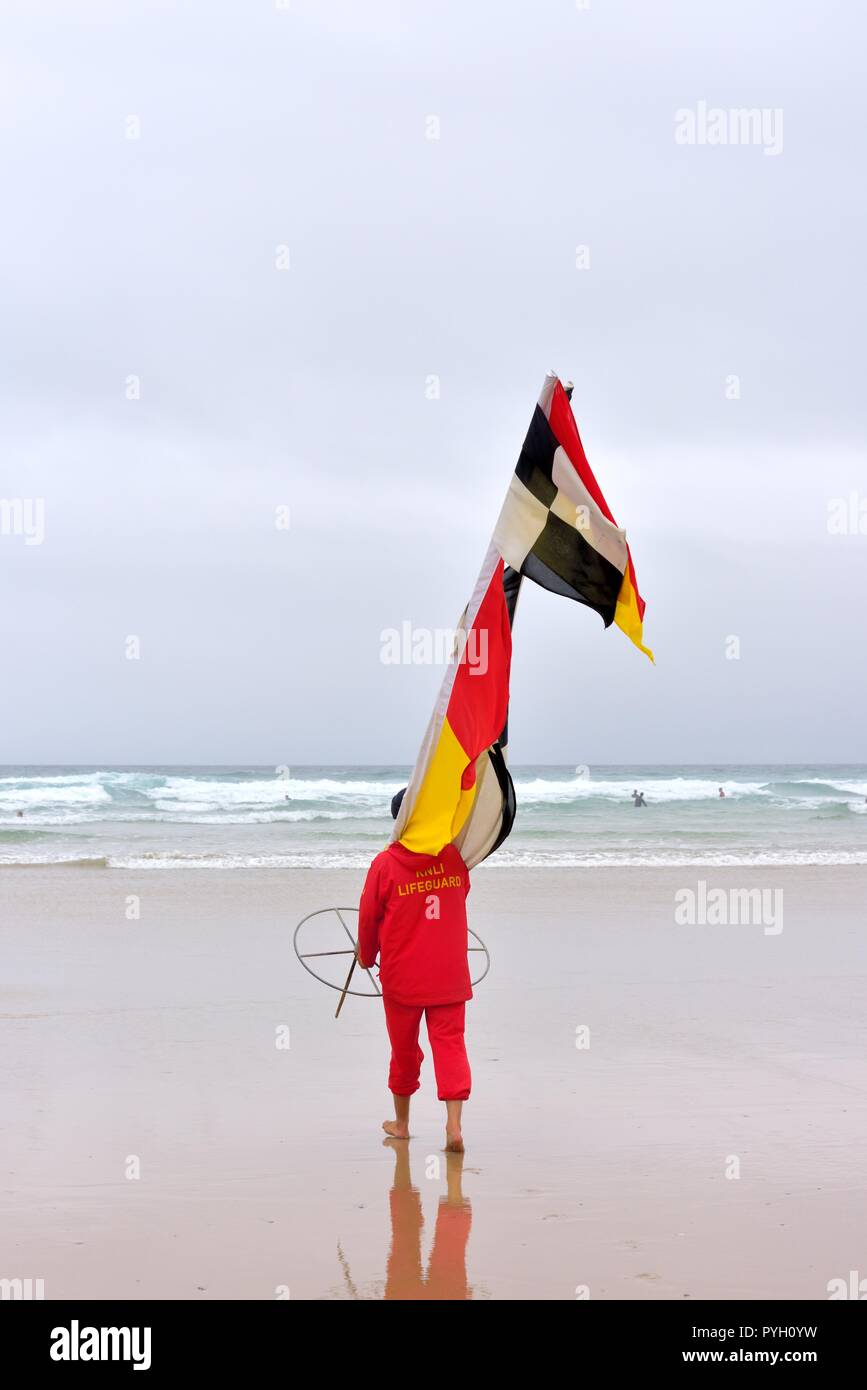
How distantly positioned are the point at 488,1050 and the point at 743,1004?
6.89ft

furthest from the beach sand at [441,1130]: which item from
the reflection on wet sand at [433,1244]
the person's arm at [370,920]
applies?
the person's arm at [370,920]

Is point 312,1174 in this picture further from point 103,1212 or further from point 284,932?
point 284,932

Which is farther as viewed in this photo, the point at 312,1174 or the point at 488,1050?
the point at 488,1050

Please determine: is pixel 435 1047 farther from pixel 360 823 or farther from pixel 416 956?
pixel 360 823

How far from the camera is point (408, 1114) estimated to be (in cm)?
557

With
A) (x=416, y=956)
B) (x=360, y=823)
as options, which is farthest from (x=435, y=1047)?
(x=360, y=823)

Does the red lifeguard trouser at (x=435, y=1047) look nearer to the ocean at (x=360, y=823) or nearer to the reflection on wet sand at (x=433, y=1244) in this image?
the reflection on wet sand at (x=433, y=1244)

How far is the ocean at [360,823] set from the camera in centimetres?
2138

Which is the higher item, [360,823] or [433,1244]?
[433,1244]

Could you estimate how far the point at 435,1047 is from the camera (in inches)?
214

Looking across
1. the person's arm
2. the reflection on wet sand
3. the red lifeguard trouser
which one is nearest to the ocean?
the person's arm

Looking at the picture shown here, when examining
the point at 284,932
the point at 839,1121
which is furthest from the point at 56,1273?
the point at 284,932

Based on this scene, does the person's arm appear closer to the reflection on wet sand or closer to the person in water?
the person in water

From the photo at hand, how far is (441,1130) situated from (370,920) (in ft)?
3.18
